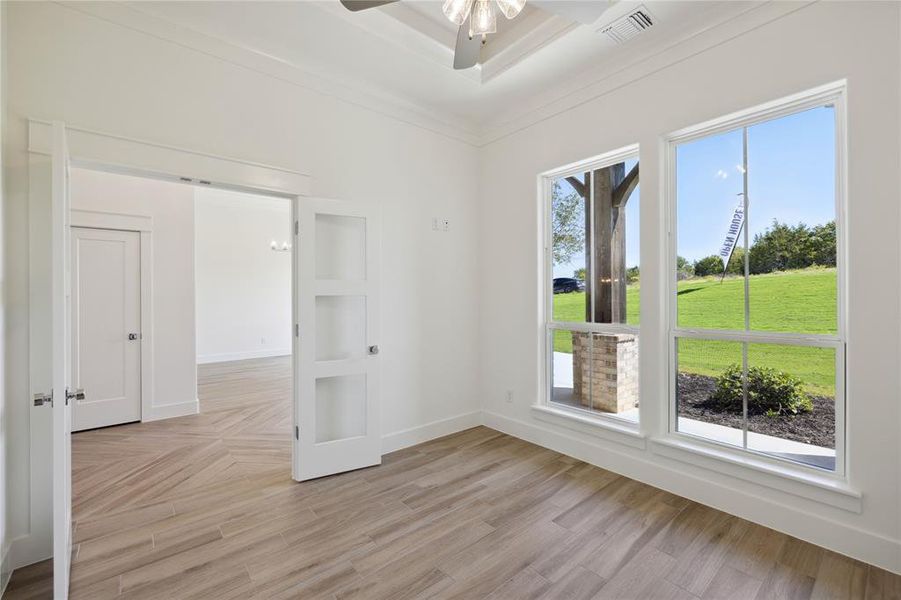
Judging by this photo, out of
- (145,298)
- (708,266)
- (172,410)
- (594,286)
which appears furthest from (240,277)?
(708,266)

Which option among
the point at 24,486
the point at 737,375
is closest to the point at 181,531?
the point at 24,486

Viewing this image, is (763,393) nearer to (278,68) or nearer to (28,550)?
(278,68)

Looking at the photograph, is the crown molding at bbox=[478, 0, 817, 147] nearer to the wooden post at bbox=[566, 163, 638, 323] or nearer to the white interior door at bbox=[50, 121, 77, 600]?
the wooden post at bbox=[566, 163, 638, 323]

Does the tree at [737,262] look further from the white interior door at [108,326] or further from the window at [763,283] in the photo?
the white interior door at [108,326]

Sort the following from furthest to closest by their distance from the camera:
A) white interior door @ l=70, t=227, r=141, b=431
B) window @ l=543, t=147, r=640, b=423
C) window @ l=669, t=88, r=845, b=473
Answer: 1. white interior door @ l=70, t=227, r=141, b=431
2. window @ l=543, t=147, r=640, b=423
3. window @ l=669, t=88, r=845, b=473

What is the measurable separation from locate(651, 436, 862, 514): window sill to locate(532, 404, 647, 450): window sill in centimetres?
15

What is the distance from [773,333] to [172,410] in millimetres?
5882

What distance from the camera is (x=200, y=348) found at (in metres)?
8.45

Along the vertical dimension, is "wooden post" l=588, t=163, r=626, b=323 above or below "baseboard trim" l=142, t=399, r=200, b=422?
above

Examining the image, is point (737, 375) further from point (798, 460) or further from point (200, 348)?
point (200, 348)

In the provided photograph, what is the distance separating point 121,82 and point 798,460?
15.6 ft

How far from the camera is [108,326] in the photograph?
4.37 meters

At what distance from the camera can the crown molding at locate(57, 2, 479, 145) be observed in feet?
7.99

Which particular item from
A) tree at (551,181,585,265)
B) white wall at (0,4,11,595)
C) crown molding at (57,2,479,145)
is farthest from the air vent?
white wall at (0,4,11,595)
